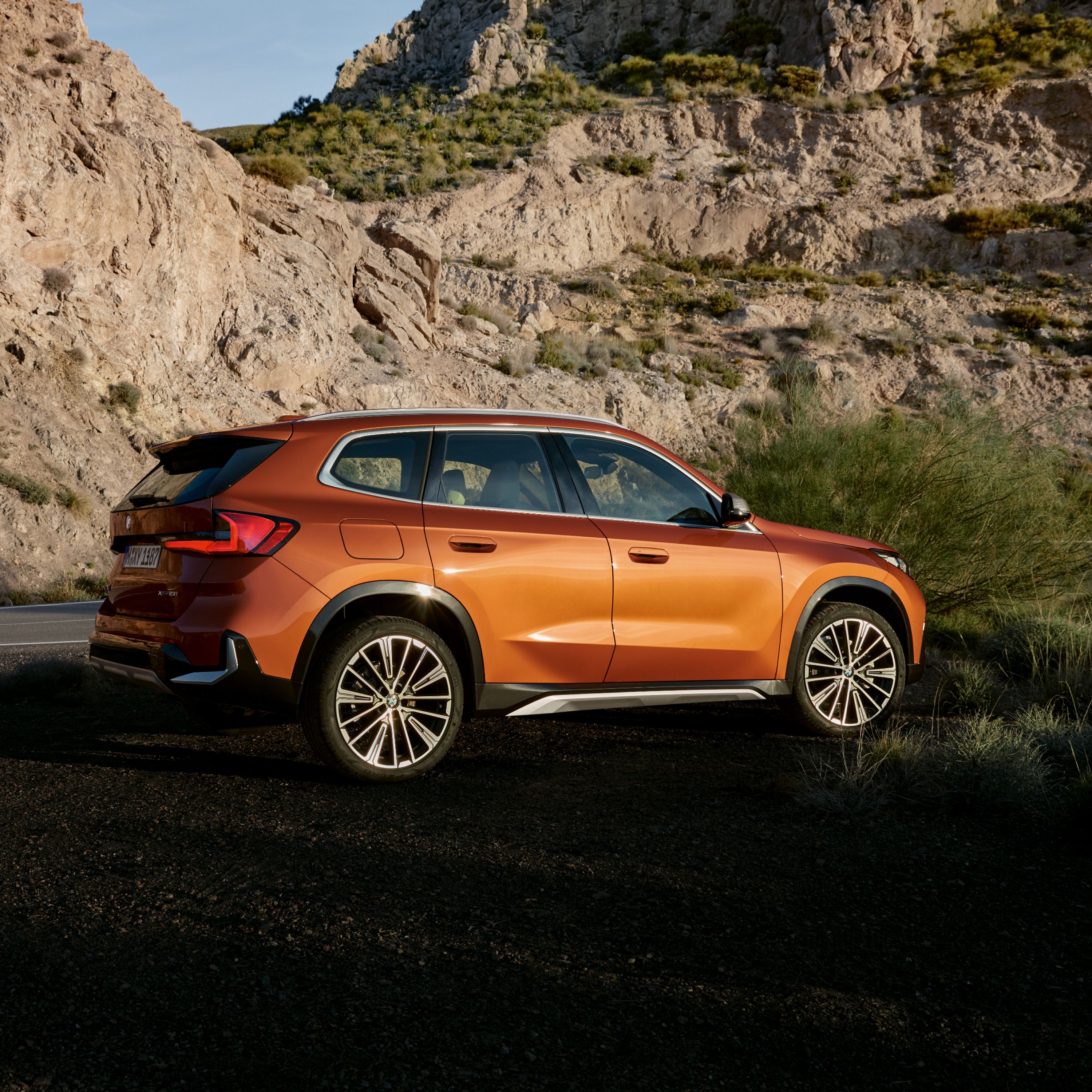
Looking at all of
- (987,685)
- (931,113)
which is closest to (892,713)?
(987,685)

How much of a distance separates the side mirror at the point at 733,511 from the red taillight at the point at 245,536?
2.57 meters

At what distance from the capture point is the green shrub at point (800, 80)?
154 feet

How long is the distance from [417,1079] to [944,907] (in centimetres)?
208

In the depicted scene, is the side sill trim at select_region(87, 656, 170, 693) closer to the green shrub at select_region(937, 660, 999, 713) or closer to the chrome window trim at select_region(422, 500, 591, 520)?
the chrome window trim at select_region(422, 500, 591, 520)

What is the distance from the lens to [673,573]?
5852 millimetres

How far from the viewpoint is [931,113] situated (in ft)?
152

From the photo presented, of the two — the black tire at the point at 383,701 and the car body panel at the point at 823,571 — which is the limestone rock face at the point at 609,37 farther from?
the black tire at the point at 383,701

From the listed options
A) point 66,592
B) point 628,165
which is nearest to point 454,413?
point 66,592

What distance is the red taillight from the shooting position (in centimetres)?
487

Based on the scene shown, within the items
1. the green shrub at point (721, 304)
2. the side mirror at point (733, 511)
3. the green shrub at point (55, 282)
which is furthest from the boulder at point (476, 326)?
the side mirror at point (733, 511)

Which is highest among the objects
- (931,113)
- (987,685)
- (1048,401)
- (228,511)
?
(931,113)

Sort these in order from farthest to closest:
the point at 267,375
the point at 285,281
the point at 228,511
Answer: the point at 285,281 < the point at 267,375 < the point at 228,511

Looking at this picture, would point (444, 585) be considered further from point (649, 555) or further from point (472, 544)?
point (649, 555)

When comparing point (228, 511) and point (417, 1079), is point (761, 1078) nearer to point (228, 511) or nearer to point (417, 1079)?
point (417, 1079)
